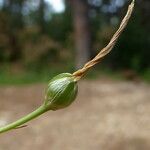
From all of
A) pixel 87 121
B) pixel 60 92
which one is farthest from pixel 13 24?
pixel 60 92

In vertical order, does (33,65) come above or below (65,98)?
below

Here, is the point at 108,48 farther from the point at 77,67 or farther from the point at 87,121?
the point at 77,67

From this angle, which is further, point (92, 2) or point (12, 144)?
point (92, 2)

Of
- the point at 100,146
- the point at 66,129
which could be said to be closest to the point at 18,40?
the point at 66,129

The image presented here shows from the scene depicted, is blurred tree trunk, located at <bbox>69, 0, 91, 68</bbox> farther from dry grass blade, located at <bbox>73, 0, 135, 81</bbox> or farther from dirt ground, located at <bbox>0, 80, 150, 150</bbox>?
dry grass blade, located at <bbox>73, 0, 135, 81</bbox>

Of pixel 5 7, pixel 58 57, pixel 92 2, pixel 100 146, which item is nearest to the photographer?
pixel 100 146

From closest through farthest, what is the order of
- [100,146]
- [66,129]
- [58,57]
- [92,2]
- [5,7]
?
[100,146]
[66,129]
[92,2]
[58,57]
[5,7]

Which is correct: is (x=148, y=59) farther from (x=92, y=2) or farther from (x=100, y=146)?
(x=100, y=146)

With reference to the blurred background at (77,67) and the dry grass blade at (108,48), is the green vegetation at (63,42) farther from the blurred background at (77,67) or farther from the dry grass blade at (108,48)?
the dry grass blade at (108,48)
